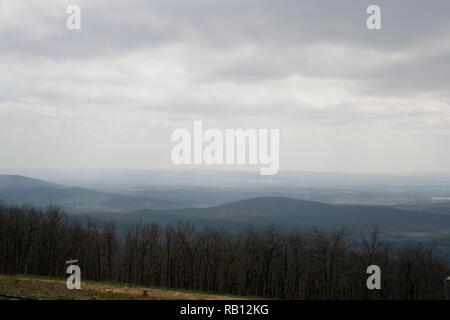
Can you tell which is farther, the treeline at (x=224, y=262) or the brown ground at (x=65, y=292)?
the treeline at (x=224, y=262)

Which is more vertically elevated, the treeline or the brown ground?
the brown ground

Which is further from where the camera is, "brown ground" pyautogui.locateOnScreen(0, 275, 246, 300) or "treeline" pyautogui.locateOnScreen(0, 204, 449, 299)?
"treeline" pyautogui.locateOnScreen(0, 204, 449, 299)

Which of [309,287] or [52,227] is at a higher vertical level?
[52,227]

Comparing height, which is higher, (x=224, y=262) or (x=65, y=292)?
(x=65, y=292)

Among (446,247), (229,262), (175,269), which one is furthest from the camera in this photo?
(446,247)

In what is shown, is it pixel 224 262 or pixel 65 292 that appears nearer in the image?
pixel 65 292

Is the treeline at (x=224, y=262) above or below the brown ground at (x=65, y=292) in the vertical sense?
below
